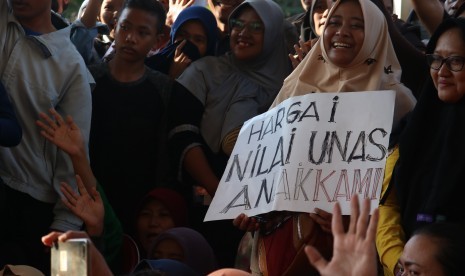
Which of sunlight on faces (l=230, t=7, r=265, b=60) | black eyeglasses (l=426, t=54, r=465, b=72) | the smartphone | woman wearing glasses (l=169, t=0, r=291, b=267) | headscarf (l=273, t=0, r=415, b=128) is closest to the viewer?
the smartphone

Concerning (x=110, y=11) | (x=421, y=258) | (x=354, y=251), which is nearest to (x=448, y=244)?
(x=421, y=258)

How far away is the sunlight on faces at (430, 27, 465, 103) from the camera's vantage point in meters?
4.58

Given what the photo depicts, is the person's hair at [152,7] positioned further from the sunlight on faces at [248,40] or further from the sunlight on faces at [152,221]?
the sunlight on faces at [152,221]

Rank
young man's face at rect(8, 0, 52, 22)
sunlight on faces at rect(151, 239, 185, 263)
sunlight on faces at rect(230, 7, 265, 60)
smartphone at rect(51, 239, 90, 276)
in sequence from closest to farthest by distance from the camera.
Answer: smartphone at rect(51, 239, 90, 276) < sunlight on faces at rect(151, 239, 185, 263) < young man's face at rect(8, 0, 52, 22) < sunlight on faces at rect(230, 7, 265, 60)

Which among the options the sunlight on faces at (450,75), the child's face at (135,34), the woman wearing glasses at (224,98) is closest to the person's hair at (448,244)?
the sunlight on faces at (450,75)

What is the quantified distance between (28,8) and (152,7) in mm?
883

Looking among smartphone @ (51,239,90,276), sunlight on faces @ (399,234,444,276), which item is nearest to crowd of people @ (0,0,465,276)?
sunlight on faces @ (399,234,444,276)

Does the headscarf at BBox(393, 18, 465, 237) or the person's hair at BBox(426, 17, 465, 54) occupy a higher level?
the person's hair at BBox(426, 17, 465, 54)

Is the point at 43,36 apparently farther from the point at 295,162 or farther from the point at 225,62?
the point at 295,162

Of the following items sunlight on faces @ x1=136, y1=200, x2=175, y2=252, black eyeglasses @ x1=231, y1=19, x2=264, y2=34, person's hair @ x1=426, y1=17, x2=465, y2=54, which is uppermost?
person's hair @ x1=426, y1=17, x2=465, y2=54

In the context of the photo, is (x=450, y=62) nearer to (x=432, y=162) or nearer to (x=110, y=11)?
(x=432, y=162)

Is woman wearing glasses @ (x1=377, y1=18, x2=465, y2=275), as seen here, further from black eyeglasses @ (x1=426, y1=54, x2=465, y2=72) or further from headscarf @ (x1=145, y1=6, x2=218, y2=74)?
headscarf @ (x1=145, y1=6, x2=218, y2=74)

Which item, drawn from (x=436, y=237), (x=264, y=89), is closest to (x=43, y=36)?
(x=264, y=89)

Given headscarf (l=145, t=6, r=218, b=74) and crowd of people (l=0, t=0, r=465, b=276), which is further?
headscarf (l=145, t=6, r=218, b=74)
